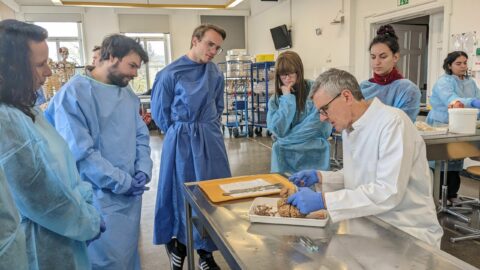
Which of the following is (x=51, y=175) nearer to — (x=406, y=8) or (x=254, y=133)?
(x=406, y=8)

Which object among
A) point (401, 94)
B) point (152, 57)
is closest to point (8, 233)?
point (401, 94)

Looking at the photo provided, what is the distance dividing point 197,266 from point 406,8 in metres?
4.55

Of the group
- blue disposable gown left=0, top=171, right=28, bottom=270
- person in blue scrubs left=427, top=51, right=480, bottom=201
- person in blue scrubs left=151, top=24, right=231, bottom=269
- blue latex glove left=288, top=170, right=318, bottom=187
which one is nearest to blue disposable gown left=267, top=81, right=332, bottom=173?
person in blue scrubs left=151, top=24, right=231, bottom=269

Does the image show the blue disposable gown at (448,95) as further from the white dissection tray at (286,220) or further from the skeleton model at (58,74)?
the skeleton model at (58,74)

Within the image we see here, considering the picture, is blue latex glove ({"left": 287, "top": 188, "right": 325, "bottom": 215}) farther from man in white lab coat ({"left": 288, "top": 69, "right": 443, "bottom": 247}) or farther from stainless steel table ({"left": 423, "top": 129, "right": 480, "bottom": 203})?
stainless steel table ({"left": 423, "top": 129, "right": 480, "bottom": 203})

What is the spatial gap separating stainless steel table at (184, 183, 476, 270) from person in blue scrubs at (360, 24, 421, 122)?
50.0 inches

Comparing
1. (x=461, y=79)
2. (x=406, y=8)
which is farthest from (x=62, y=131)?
(x=406, y=8)

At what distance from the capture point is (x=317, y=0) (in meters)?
7.18

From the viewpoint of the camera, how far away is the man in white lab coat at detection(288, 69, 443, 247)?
112 centimetres

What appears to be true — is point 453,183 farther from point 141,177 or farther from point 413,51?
point 413,51

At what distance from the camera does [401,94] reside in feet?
7.26

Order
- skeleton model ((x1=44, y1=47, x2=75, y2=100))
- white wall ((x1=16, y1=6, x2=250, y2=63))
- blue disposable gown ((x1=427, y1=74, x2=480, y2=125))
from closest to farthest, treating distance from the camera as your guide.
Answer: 1. blue disposable gown ((x1=427, y1=74, x2=480, y2=125))
2. skeleton model ((x1=44, y1=47, x2=75, y2=100))
3. white wall ((x1=16, y1=6, x2=250, y2=63))

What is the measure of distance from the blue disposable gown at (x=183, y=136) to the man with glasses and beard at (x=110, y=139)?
36cm

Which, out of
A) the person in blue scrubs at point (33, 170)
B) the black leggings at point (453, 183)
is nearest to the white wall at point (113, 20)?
the black leggings at point (453, 183)
